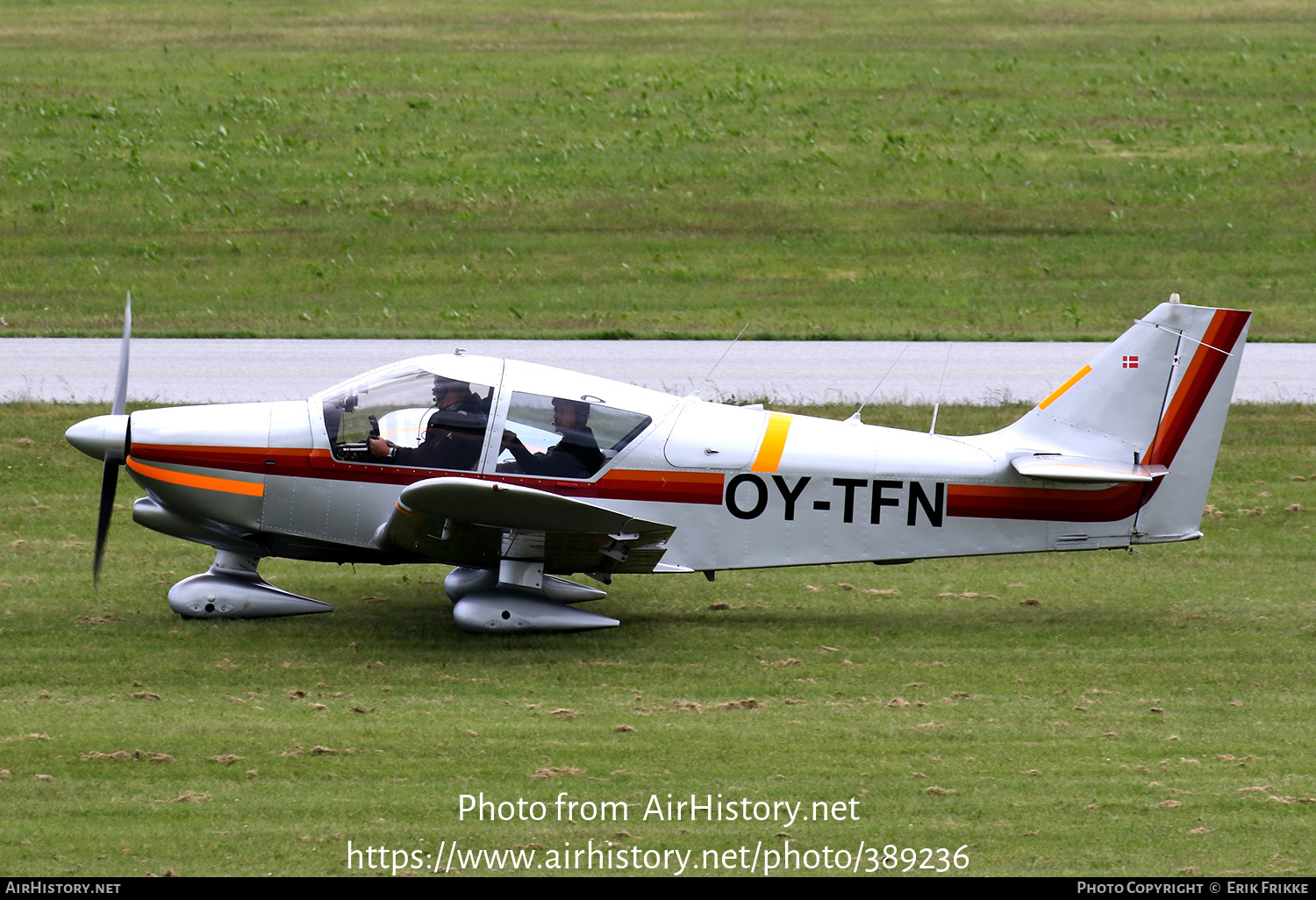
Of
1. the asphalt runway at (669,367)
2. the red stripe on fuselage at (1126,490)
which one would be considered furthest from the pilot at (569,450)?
the asphalt runway at (669,367)

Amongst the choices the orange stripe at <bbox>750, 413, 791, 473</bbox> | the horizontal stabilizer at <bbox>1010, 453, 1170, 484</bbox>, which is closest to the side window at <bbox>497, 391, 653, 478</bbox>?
the orange stripe at <bbox>750, 413, 791, 473</bbox>

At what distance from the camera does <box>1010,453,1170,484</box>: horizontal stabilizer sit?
10.7 metres

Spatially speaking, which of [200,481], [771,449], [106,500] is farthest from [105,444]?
[771,449]

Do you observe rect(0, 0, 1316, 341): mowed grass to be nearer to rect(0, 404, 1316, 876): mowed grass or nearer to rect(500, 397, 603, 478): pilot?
rect(0, 404, 1316, 876): mowed grass

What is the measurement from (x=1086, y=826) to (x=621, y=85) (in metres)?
28.9

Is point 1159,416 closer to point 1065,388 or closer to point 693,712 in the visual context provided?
point 1065,388

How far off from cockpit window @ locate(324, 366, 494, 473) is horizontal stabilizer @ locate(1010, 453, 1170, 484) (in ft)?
13.5

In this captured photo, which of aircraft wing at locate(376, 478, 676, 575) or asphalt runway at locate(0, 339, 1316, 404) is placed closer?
aircraft wing at locate(376, 478, 676, 575)

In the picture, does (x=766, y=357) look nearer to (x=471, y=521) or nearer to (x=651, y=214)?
(x=651, y=214)

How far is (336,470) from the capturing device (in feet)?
35.1

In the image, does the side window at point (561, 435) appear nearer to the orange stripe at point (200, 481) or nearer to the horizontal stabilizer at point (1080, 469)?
the orange stripe at point (200, 481)

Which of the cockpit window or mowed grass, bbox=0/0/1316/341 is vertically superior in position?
mowed grass, bbox=0/0/1316/341

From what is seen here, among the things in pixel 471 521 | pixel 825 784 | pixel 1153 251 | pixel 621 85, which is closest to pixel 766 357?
pixel 1153 251

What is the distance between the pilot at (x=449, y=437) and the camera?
1060 centimetres
